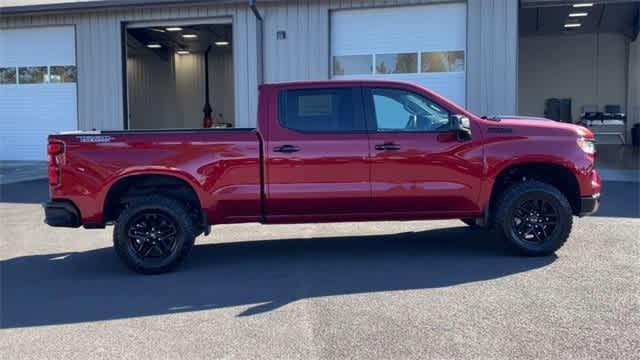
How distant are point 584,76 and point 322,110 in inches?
952

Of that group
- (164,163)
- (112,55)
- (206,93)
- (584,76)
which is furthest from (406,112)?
(206,93)

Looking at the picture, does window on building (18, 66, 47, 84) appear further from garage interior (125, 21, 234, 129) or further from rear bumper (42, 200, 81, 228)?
rear bumper (42, 200, 81, 228)

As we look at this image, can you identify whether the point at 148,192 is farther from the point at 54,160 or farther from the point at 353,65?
the point at 353,65

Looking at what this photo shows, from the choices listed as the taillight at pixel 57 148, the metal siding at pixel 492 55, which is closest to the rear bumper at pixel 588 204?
the taillight at pixel 57 148

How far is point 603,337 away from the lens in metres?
4.82

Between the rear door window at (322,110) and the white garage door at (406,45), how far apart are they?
10.7m

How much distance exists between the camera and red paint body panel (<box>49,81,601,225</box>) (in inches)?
281

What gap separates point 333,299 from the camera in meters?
5.95

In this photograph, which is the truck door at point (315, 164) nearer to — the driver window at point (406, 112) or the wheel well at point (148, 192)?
the driver window at point (406, 112)

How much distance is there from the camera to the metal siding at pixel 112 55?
18.6 metres

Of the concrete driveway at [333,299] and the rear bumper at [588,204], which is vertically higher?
the rear bumper at [588,204]

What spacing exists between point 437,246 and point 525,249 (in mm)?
1187

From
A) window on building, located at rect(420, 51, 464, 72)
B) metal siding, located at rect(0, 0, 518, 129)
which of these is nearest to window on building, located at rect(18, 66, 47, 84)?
metal siding, located at rect(0, 0, 518, 129)

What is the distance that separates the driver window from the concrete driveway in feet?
4.74
